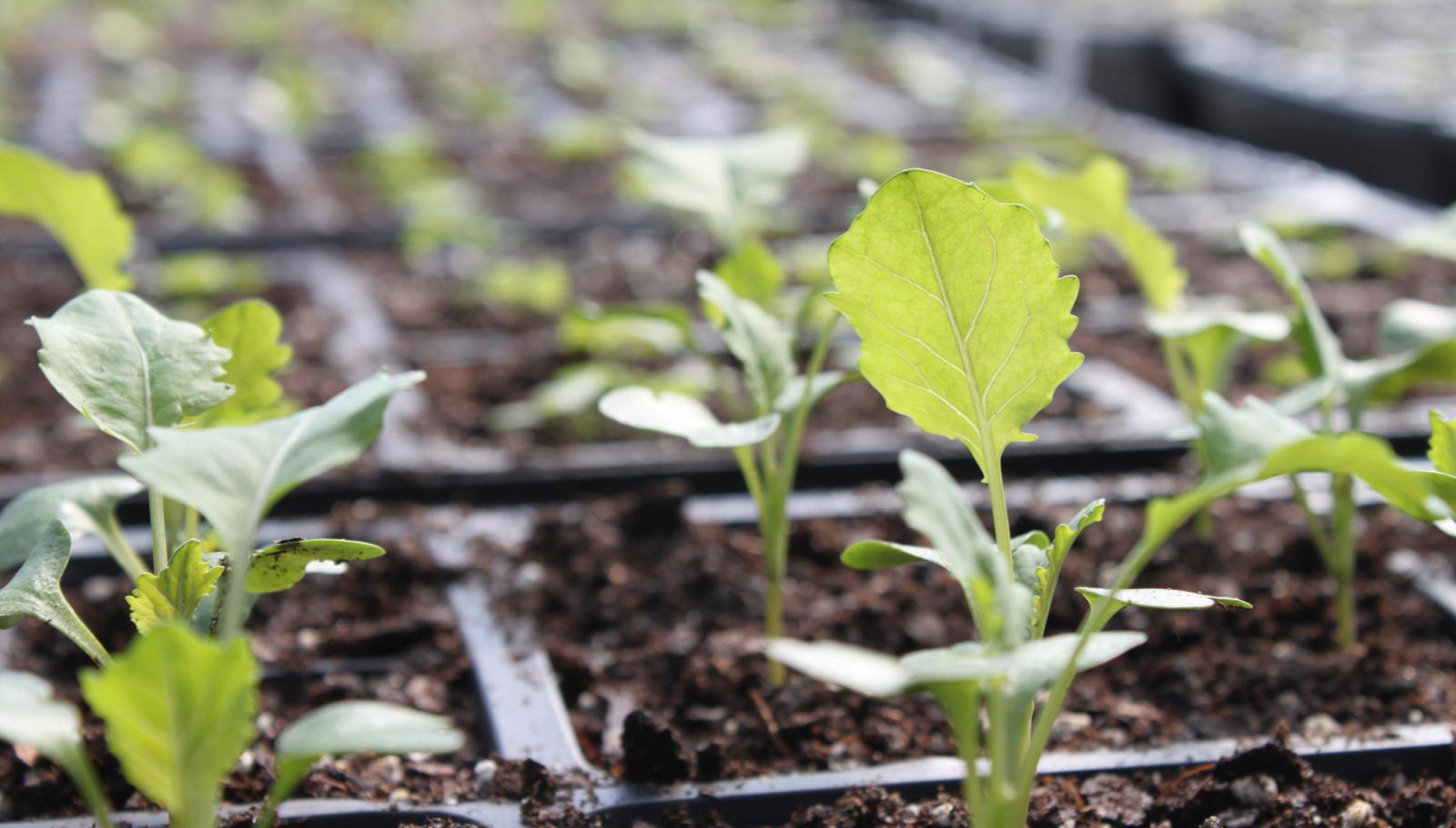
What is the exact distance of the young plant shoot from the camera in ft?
2.21

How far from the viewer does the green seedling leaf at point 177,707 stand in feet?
1.98

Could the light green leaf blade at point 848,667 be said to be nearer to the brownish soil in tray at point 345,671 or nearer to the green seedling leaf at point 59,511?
the brownish soil in tray at point 345,671

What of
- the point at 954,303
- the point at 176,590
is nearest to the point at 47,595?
the point at 176,590

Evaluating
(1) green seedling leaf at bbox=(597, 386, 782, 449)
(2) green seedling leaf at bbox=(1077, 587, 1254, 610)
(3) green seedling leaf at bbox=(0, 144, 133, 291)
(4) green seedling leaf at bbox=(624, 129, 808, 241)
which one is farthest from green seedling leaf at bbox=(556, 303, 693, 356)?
(2) green seedling leaf at bbox=(1077, 587, 1254, 610)

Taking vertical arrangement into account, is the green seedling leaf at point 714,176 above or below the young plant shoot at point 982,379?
above

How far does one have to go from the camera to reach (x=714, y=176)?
1.29m

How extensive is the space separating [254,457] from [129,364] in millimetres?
189

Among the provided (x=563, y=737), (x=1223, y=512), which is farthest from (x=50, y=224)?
(x=1223, y=512)

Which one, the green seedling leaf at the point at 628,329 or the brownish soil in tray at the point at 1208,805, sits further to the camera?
the green seedling leaf at the point at 628,329

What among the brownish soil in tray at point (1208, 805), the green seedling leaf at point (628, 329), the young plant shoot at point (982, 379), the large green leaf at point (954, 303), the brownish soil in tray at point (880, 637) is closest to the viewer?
the young plant shoot at point (982, 379)

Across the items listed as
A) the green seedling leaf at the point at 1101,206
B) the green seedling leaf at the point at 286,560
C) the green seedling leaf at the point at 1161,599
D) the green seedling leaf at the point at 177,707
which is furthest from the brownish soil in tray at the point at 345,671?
the green seedling leaf at the point at 1101,206

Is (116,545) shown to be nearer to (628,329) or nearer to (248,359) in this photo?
(248,359)

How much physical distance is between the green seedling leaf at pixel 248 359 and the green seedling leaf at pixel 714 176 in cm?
41

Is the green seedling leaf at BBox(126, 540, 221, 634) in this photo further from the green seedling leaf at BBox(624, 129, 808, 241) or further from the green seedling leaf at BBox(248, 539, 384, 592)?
the green seedling leaf at BBox(624, 129, 808, 241)
